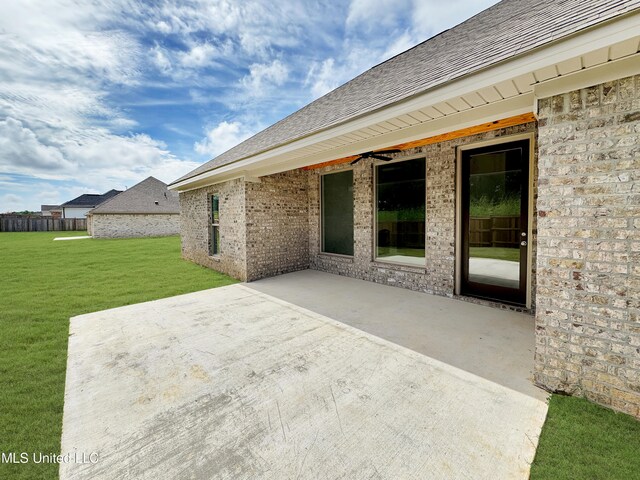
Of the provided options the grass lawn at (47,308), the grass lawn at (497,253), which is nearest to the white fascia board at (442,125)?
the grass lawn at (497,253)

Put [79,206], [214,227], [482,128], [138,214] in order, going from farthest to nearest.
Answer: [79,206]
[138,214]
[214,227]
[482,128]

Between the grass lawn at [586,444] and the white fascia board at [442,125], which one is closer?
the grass lawn at [586,444]

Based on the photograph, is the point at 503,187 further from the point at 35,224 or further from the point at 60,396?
the point at 35,224

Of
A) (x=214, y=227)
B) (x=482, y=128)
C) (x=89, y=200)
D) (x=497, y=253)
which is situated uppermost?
(x=89, y=200)

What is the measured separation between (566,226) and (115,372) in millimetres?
4438

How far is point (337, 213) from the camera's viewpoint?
7473mm

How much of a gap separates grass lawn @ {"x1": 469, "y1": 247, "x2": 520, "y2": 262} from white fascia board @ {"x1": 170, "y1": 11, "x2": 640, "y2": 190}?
10.0ft

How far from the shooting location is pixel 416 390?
7.98ft

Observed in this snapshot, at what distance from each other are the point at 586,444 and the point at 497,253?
3375 mm

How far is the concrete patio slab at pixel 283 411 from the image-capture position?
5.55ft

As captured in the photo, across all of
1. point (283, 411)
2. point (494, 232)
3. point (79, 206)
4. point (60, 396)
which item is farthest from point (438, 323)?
point (79, 206)

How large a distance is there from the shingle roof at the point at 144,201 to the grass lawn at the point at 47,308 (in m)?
11.8

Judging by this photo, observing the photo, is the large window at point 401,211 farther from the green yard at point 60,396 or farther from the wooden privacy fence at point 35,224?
the wooden privacy fence at point 35,224

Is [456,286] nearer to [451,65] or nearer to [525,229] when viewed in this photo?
[525,229]
